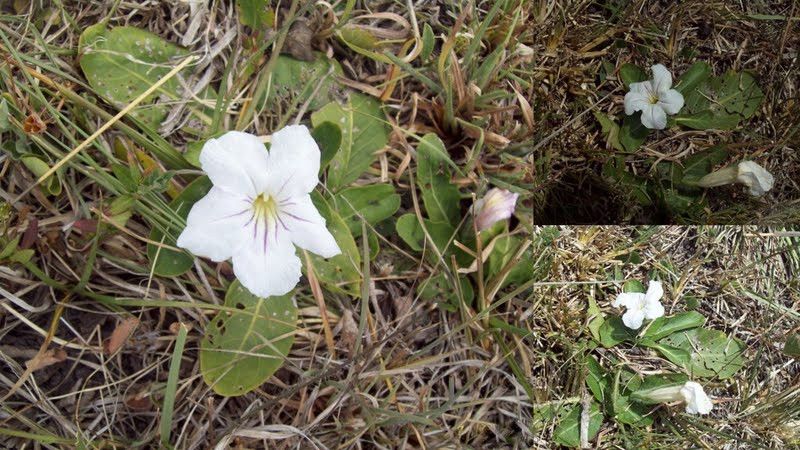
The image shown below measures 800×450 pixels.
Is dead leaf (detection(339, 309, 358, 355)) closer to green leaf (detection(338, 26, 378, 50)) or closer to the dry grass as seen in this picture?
the dry grass

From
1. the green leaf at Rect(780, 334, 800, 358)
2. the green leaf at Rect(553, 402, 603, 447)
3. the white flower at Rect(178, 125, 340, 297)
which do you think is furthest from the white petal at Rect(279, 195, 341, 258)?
the green leaf at Rect(780, 334, 800, 358)

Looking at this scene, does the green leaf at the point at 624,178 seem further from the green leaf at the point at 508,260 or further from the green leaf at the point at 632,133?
the green leaf at the point at 508,260

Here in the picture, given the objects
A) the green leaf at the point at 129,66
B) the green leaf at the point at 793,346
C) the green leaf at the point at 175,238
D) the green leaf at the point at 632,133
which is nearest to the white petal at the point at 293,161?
the green leaf at the point at 175,238

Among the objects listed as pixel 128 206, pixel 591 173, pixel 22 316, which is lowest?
pixel 22 316

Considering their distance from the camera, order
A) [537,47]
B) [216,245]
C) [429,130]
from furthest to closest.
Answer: [429,130]
[537,47]
[216,245]

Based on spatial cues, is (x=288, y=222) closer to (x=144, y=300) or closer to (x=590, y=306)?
(x=144, y=300)

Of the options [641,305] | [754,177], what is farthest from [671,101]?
[641,305]

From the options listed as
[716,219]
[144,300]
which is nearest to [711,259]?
[716,219]
